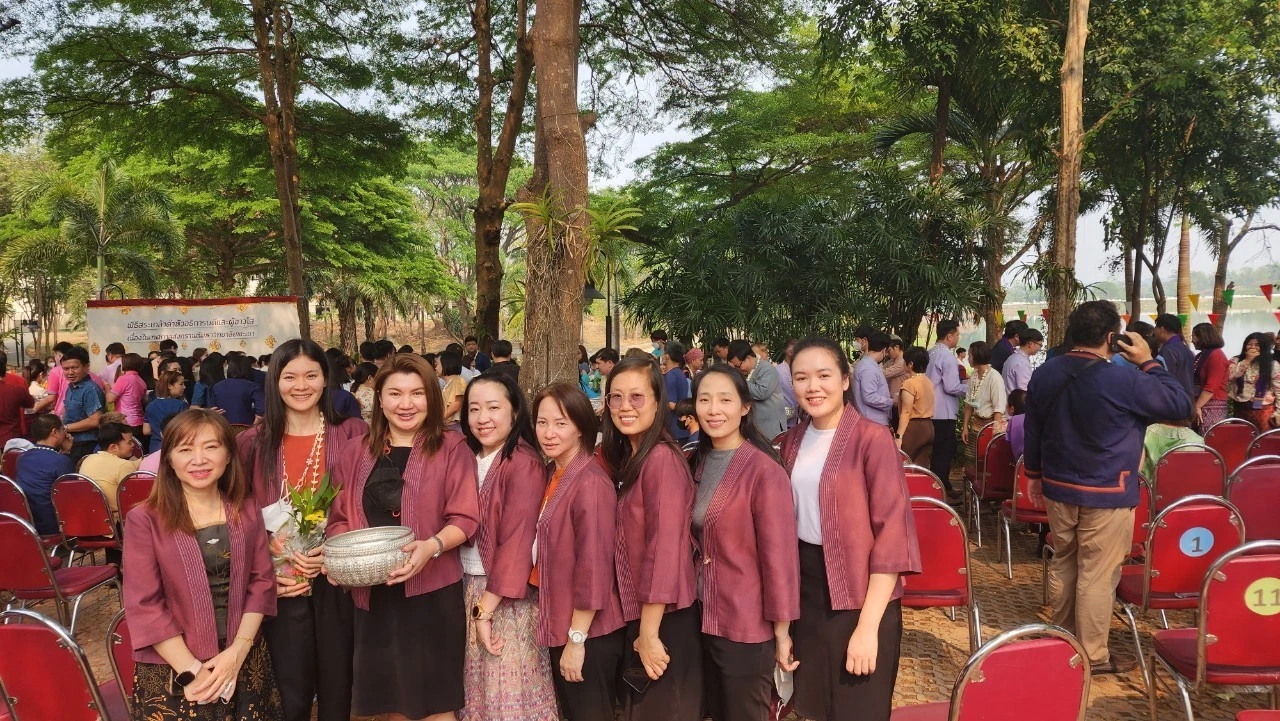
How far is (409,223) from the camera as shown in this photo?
24641 millimetres

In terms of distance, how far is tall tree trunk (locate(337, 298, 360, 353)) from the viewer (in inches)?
1177

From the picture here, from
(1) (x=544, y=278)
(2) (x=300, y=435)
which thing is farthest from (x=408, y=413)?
(1) (x=544, y=278)

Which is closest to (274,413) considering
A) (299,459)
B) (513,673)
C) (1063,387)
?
(299,459)

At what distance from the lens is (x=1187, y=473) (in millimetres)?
4383

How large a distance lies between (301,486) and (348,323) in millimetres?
30369

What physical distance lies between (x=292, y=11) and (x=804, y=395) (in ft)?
40.1

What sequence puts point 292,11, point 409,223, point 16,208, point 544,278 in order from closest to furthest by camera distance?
point 544,278
point 292,11
point 16,208
point 409,223

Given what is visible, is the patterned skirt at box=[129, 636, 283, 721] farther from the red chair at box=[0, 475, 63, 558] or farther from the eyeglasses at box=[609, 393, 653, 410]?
the red chair at box=[0, 475, 63, 558]

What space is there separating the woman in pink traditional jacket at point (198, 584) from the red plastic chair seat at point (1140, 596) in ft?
11.1

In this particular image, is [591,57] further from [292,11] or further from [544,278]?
[544,278]

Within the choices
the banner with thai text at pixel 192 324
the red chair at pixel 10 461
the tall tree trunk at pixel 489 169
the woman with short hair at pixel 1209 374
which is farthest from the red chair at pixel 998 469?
the banner with thai text at pixel 192 324

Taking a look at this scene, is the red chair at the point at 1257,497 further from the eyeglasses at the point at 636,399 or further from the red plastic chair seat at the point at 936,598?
the eyeglasses at the point at 636,399

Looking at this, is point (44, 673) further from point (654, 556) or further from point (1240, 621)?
point (1240, 621)

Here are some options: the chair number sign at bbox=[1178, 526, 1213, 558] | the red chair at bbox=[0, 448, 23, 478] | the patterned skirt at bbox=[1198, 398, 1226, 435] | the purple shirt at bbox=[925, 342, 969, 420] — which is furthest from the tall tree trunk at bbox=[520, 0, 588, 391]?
the patterned skirt at bbox=[1198, 398, 1226, 435]
